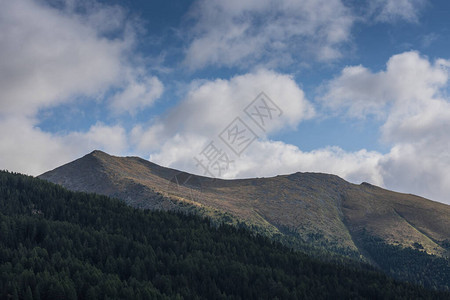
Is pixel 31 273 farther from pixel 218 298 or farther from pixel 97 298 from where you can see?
pixel 218 298

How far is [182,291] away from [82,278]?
48.0 metres

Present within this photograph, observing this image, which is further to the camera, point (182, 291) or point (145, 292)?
point (182, 291)

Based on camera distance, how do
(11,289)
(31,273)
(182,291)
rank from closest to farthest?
(11,289) < (31,273) < (182,291)

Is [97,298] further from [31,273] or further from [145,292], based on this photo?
[31,273]

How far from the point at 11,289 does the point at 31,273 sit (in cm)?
1388

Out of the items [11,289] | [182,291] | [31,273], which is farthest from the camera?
[182,291]

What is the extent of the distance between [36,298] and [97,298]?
2432cm

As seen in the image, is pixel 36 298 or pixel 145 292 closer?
pixel 36 298

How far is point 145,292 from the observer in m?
174

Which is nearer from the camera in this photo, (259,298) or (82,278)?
(82,278)

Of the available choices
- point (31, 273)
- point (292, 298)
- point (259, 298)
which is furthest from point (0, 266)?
point (292, 298)

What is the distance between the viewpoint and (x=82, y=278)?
182875mm

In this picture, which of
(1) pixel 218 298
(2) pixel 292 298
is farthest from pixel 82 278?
(2) pixel 292 298

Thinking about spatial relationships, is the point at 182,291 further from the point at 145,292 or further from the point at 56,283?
Answer: the point at 56,283
